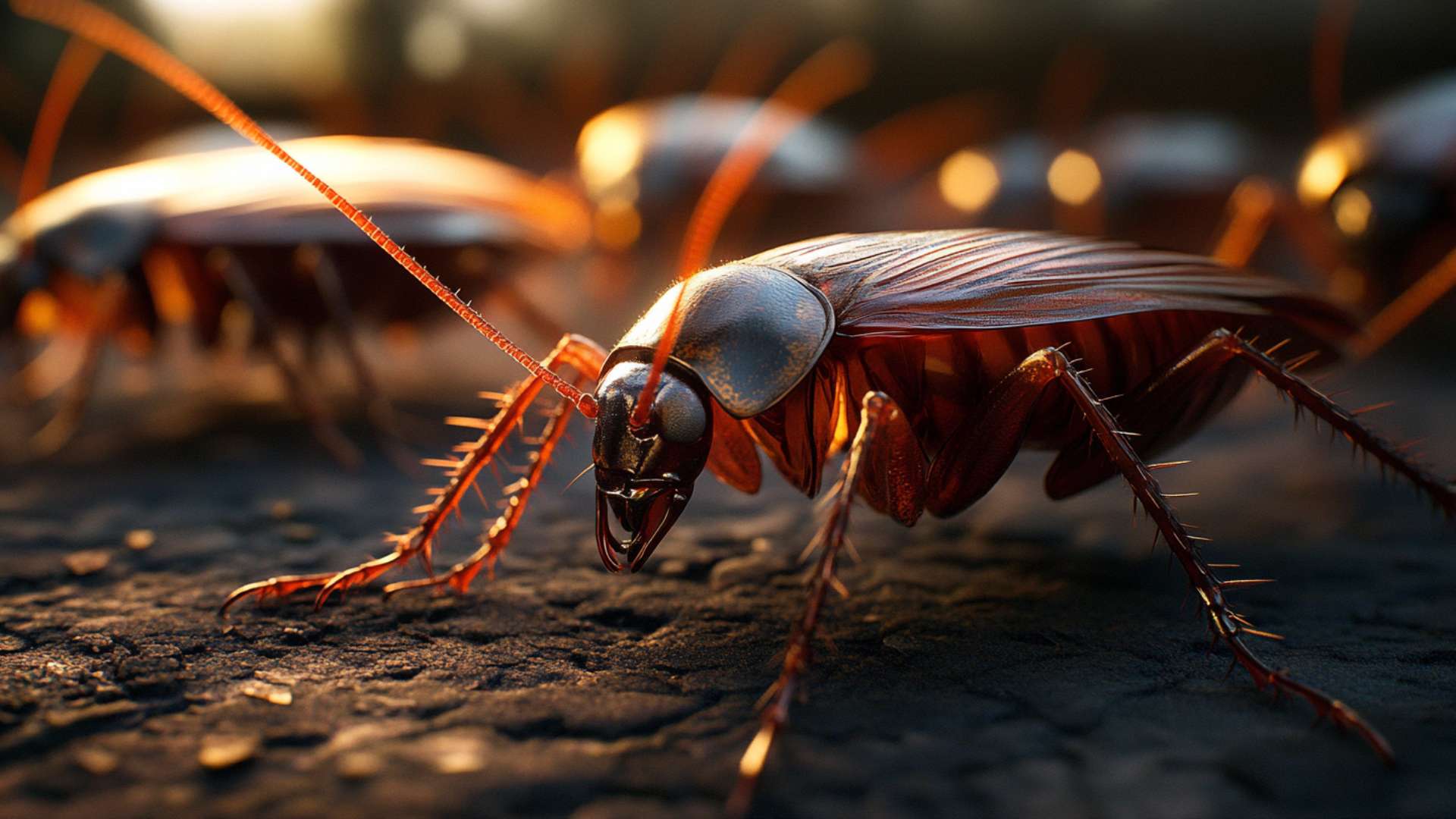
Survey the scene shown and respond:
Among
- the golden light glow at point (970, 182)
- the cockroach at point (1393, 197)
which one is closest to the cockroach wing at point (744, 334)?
the cockroach at point (1393, 197)

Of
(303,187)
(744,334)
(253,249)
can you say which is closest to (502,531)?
(744,334)

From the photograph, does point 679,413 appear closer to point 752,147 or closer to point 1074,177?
point 752,147

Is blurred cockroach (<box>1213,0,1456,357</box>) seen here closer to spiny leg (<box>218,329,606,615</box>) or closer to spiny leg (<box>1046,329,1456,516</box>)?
spiny leg (<box>1046,329,1456,516</box>)

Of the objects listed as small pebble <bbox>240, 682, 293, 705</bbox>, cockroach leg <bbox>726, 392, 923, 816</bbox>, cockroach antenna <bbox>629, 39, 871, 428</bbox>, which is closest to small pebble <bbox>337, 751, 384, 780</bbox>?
small pebble <bbox>240, 682, 293, 705</bbox>

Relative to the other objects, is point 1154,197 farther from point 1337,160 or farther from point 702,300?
point 702,300

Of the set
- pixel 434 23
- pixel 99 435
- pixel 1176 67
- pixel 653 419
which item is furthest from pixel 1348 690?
pixel 434 23

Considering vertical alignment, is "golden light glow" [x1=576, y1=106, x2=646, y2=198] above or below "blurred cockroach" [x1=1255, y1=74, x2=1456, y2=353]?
above

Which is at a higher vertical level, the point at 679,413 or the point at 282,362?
the point at 282,362
